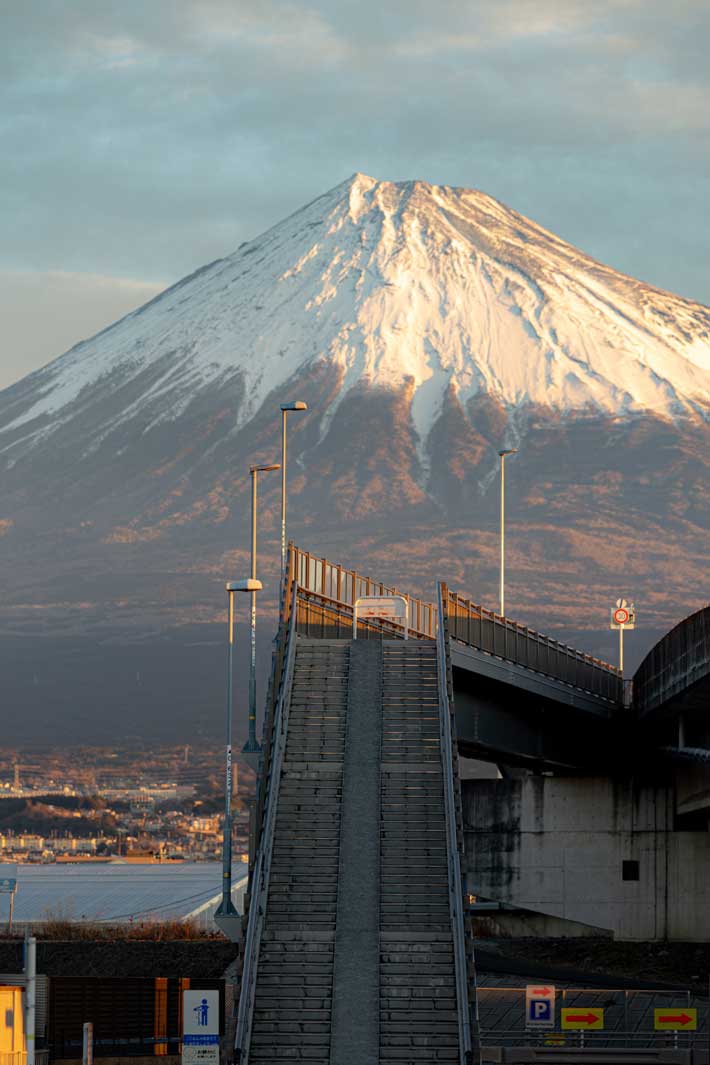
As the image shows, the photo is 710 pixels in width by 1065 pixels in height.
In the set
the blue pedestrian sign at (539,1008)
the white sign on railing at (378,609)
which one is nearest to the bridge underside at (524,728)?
the white sign on railing at (378,609)

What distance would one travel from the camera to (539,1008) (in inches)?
1422

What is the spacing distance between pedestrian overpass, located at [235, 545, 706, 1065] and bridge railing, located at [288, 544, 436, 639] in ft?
0.22

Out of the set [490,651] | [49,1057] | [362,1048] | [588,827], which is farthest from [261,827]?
[588,827]

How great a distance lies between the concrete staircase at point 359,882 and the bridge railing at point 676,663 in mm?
5294

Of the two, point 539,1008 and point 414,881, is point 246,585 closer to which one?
point 414,881

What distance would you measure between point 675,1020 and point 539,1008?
2332 millimetres

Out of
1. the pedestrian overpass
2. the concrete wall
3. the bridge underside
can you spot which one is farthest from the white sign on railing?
the concrete wall

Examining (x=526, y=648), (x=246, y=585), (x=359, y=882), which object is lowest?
(x=359, y=882)

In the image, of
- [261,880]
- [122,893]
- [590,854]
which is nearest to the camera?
[261,880]

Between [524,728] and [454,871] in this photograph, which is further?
[524,728]

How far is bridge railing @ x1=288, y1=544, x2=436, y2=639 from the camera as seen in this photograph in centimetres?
4738

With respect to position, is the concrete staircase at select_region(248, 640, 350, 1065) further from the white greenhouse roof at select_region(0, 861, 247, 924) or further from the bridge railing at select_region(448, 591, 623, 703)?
the white greenhouse roof at select_region(0, 861, 247, 924)

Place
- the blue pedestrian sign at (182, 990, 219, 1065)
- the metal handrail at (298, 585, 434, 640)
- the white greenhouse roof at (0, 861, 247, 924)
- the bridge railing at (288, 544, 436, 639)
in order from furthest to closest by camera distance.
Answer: the white greenhouse roof at (0, 861, 247, 924), the metal handrail at (298, 585, 434, 640), the bridge railing at (288, 544, 436, 639), the blue pedestrian sign at (182, 990, 219, 1065)

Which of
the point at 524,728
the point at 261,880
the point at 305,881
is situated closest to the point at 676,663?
the point at 524,728
